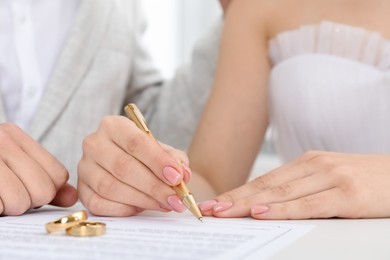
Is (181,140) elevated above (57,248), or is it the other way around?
(57,248)

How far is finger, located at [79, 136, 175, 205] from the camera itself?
85 centimetres

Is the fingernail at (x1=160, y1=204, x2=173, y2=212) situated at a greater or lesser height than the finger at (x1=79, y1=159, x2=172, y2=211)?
lesser

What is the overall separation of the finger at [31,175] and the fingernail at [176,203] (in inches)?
7.2

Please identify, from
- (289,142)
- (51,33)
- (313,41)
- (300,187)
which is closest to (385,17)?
(313,41)

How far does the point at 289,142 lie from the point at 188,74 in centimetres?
43

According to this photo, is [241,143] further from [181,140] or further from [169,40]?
[169,40]

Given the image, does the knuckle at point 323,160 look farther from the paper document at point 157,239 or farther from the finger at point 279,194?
the paper document at point 157,239

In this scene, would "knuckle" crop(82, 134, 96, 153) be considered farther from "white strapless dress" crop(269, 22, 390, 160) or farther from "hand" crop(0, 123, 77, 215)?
"white strapless dress" crop(269, 22, 390, 160)

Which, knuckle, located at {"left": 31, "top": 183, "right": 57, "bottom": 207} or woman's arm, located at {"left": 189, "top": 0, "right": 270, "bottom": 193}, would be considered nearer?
knuckle, located at {"left": 31, "top": 183, "right": 57, "bottom": 207}

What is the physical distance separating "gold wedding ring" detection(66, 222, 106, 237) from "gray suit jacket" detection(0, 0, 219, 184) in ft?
2.53

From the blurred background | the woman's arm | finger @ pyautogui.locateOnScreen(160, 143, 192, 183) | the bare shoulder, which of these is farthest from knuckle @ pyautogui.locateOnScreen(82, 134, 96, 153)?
the blurred background

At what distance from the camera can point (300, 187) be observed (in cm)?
89

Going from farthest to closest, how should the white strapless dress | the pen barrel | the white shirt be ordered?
the white shirt → the white strapless dress → the pen barrel

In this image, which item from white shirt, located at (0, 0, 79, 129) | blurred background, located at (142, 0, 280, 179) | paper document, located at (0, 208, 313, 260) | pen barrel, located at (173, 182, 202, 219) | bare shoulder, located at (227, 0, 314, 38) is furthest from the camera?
blurred background, located at (142, 0, 280, 179)
